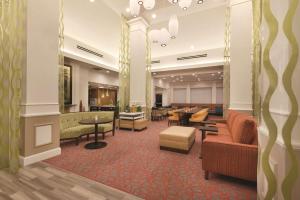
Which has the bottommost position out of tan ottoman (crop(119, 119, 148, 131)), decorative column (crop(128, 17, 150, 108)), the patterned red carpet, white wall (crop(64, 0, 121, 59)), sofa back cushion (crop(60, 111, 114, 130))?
the patterned red carpet

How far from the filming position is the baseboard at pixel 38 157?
8.28ft

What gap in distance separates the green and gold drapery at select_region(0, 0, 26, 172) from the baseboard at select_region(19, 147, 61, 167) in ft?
0.66

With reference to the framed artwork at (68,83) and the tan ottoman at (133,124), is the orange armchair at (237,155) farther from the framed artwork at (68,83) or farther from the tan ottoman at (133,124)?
the framed artwork at (68,83)

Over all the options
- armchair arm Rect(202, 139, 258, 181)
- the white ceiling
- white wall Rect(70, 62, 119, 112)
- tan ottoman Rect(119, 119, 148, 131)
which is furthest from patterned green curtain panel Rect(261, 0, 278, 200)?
white wall Rect(70, 62, 119, 112)

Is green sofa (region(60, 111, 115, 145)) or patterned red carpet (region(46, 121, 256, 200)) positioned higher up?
green sofa (region(60, 111, 115, 145))

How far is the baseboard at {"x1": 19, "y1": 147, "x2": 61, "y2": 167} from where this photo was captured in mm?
2523

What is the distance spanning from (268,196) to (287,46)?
1254 millimetres

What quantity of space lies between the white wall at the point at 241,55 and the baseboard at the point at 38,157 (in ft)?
16.3

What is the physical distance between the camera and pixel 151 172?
2.35 metres

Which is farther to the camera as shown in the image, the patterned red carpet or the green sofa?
the green sofa

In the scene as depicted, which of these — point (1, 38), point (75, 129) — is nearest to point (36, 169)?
point (75, 129)

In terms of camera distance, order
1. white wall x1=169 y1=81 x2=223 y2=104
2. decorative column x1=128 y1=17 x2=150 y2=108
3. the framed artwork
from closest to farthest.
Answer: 1. decorative column x1=128 y1=17 x2=150 y2=108
2. the framed artwork
3. white wall x1=169 y1=81 x2=223 y2=104

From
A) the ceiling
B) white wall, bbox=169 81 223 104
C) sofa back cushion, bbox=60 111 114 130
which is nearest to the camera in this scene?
sofa back cushion, bbox=60 111 114 130

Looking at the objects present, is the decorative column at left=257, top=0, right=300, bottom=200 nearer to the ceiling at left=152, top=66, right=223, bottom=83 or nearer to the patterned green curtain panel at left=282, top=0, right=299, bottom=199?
the patterned green curtain panel at left=282, top=0, right=299, bottom=199
